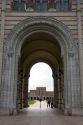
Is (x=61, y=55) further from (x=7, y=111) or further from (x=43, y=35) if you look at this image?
(x=7, y=111)

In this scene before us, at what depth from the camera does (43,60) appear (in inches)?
1435

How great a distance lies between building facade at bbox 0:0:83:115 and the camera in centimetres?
2019

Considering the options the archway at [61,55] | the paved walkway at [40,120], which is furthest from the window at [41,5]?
the paved walkway at [40,120]

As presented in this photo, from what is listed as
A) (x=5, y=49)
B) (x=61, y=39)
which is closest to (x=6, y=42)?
(x=5, y=49)

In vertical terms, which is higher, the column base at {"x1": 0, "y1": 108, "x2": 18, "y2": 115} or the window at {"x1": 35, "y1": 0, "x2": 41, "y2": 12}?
the window at {"x1": 35, "y1": 0, "x2": 41, "y2": 12}

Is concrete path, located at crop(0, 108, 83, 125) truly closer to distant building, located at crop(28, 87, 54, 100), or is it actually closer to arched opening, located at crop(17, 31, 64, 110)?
arched opening, located at crop(17, 31, 64, 110)

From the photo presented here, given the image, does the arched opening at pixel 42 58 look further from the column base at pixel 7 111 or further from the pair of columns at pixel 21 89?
the column base at pixel 7 111

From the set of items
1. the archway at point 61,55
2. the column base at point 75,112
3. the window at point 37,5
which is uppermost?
the window at point 37,5

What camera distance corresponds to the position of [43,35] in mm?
24156

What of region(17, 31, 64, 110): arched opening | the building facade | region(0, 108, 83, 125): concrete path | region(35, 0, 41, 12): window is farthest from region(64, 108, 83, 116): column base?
region(35, 0, 41, 12): window

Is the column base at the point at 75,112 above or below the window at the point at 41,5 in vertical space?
below

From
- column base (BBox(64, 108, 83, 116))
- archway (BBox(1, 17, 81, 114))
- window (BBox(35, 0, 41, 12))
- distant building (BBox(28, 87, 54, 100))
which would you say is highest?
window (BBox(35, 0, 41, 12))

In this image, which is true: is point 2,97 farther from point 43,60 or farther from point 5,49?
point 43,60

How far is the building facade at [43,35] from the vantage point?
2019 cm
